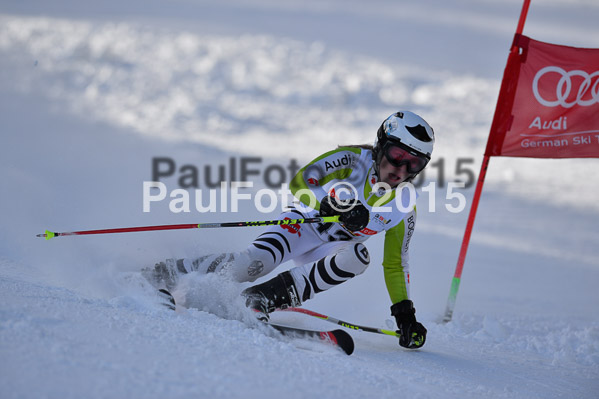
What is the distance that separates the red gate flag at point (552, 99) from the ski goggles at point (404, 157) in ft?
5.30

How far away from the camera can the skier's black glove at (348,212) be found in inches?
139

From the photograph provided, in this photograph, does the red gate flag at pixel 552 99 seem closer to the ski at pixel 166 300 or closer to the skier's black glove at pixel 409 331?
the skier's black glove at pixel 409 331

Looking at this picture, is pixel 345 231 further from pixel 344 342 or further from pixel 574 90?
pixel 574 90

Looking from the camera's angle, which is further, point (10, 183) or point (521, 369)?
point (10, 183)

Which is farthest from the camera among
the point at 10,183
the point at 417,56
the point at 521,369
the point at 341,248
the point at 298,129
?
the point at 417,56

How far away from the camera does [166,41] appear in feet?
66.2

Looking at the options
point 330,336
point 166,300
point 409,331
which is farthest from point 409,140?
point 166,300

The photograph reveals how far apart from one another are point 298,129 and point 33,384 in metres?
12.1

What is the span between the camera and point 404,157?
3574 mm

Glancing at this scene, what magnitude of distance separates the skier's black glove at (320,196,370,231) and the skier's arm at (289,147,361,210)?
15 centimetres

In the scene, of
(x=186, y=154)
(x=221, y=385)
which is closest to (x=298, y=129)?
(x=186, y=154)

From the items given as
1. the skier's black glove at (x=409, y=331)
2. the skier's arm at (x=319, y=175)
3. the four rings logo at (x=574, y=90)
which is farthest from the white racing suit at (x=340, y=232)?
the four rings logo at (x=574, y=90)

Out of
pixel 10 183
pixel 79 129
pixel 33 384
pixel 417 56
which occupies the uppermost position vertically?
pixel 417 56

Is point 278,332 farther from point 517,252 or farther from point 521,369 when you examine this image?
point 517,252
